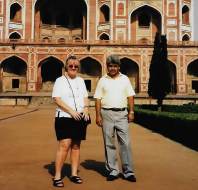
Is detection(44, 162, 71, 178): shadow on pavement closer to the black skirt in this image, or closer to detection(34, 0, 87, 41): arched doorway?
the black skirt

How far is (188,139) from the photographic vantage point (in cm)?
877

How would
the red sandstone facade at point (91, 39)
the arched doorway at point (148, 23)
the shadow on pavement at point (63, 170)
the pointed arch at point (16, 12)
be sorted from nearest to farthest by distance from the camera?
the shadow on pavement at point (63, 170), the red sandstone facade at point (91, 39), the pointed arch at point (16, 12), the arched doorway at point (148, 23)

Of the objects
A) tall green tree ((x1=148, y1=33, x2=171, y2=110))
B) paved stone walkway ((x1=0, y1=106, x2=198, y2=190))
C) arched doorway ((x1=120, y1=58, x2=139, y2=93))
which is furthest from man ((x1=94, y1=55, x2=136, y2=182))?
arched doorway ((x1=120, y1=58, x2=139, y2=93))

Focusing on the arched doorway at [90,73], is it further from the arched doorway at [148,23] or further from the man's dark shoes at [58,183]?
the man's dark shoes at [58,183]

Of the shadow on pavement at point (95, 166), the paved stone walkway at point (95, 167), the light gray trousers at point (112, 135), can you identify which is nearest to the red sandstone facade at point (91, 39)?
the paved stone walkway at point (95, 167)

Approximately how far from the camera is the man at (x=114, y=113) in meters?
4.90

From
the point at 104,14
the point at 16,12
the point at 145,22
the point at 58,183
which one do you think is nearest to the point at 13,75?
the point at 16,12

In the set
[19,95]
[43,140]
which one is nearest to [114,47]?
[19,95]

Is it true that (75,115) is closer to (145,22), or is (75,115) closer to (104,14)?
(104,14)

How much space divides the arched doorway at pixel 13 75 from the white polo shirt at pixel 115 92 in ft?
111

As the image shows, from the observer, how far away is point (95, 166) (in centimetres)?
585

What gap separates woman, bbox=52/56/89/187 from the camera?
14.8 feet

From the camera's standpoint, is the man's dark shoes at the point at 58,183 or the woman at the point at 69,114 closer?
the man's dark shoes at the point at 58,183

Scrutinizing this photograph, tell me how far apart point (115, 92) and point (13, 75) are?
115 ft
